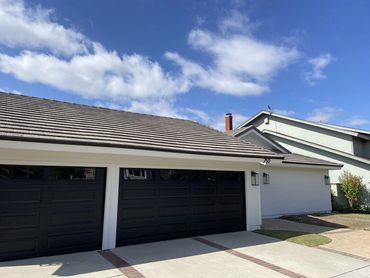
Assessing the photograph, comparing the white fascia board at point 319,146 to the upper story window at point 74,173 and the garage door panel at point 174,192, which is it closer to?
the garage door panel at point 174,192

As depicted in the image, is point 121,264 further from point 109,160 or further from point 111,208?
point 109,160

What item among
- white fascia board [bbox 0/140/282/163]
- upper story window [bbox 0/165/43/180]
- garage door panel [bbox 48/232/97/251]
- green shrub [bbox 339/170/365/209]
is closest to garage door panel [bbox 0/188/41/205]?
upper story window [bbox 0/165/43/180]

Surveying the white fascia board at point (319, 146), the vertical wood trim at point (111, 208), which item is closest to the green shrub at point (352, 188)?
the white fascia board at point (319, 146)

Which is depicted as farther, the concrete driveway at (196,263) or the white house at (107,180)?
the white house at (107,180)

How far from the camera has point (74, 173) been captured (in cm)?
790

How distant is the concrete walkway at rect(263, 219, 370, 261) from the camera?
8.61m

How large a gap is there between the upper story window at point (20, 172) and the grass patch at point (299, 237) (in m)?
7.67

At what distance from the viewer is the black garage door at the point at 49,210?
691cm

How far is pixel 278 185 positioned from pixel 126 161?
32.1 feet

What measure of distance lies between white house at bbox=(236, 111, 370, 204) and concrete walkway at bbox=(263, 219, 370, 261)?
784 centimetres

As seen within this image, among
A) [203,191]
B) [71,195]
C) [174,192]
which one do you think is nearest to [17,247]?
[71,195]

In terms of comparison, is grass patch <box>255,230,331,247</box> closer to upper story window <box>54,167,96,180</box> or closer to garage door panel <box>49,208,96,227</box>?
garage door panel <box>49,208,96,227</box>

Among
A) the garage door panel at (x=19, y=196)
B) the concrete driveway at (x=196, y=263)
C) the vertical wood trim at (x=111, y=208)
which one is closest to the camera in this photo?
the concrete driveway at (x=196, y=263)

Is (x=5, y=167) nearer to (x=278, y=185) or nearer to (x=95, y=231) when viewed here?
(x=95, y=231)
